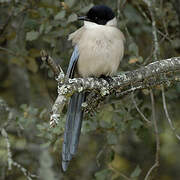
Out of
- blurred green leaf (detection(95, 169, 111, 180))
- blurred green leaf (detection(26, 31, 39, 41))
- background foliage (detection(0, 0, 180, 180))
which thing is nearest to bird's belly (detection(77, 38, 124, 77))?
background foliage (detection(0, 0, 180, 180))

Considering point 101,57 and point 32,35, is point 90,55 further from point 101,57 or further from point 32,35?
point 32,35

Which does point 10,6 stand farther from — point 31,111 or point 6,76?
point 6,76

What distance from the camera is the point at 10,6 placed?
4.05 m

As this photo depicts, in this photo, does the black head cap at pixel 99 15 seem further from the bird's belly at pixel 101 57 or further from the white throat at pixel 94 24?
the bird's belly at pixel 101 57

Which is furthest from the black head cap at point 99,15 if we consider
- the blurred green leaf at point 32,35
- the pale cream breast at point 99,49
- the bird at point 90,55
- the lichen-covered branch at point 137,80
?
the lichen-covered branch at point 137,80

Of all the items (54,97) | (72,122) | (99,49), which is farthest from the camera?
(54,97)

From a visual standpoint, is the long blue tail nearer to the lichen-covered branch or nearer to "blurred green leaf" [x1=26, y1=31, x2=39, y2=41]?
the lichen-covered branch

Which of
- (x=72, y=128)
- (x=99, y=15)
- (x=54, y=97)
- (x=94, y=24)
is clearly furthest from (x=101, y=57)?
(x=54, y=97)

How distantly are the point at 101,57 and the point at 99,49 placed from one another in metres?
0.07

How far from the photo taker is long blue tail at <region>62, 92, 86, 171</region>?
3346 mm

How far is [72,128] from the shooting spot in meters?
3.47

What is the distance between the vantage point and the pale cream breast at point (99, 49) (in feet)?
11.1

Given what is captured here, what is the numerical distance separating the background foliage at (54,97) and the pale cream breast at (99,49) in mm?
148

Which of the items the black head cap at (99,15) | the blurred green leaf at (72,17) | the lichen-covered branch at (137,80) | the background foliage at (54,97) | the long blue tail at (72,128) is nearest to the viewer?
the lichen-covered branch at (137,80)
